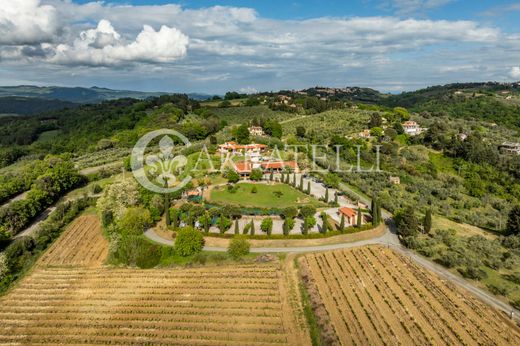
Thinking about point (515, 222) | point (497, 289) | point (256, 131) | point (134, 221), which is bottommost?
point (497, 289)

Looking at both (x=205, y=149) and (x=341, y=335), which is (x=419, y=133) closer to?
(x=205, y=149)

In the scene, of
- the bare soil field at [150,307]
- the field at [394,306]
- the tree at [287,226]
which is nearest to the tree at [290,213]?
the tree at [287,226]

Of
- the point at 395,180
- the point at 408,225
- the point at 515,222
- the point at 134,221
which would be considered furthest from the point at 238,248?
the point at 395,180

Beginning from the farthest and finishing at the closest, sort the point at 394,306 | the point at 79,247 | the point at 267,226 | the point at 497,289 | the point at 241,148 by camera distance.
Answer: the point at 241,148, the point at 79,247, the point at 267,226, the point at 497,289, the point at 394,306

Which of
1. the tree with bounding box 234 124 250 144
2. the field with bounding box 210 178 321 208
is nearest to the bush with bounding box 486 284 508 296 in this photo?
the field with bounding box 210 178 321 208

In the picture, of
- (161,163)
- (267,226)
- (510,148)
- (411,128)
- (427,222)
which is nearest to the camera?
(267,226)

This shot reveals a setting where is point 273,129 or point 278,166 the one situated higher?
point 273,129

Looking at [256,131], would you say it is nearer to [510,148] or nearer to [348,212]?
[348,212]

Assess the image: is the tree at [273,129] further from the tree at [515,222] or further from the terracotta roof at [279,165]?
the tree at [515,222]
